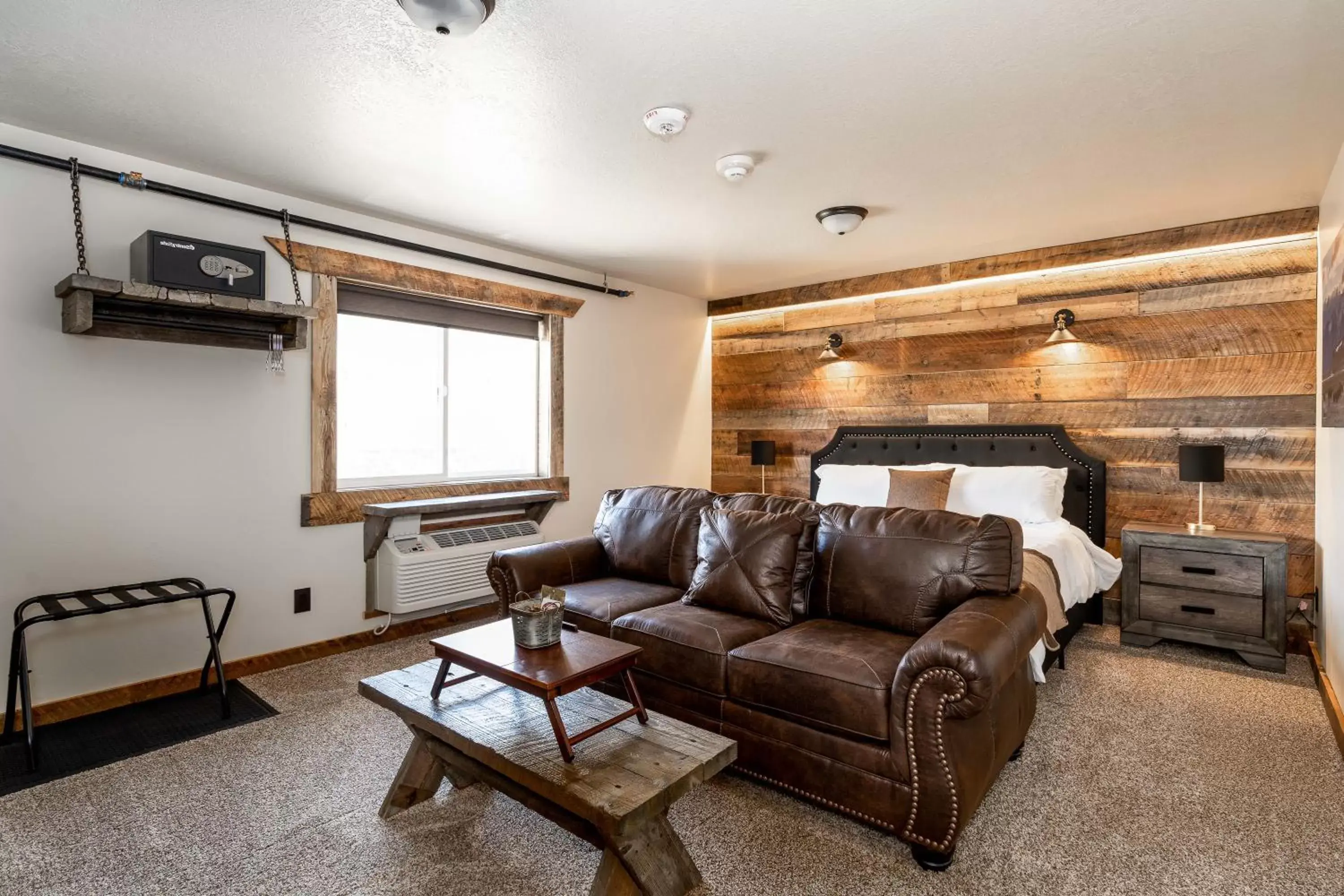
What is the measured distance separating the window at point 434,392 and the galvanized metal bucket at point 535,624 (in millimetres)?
2158

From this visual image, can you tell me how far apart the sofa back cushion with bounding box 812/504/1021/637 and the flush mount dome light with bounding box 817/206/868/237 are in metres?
1.69

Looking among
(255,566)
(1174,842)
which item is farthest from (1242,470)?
(255,566)

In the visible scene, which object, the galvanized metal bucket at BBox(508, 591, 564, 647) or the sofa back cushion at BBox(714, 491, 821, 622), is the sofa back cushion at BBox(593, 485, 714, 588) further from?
the galvanized metal bucket at BBox(508, 591, 564, 647)

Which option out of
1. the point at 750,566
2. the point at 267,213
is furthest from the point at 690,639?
the point at 267,213

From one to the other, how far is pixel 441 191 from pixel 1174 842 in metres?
3.82

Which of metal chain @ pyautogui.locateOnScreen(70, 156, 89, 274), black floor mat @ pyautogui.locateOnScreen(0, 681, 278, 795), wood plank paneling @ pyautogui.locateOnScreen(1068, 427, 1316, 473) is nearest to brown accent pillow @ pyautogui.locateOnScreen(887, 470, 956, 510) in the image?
wood plank paneling @ pyautogui.locateOnScreen(1068, 427, 1316, 473)

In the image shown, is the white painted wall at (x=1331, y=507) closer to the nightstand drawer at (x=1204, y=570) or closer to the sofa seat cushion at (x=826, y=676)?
the nightstand drawer at (x=1204, y=570)

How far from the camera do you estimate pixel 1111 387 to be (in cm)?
427

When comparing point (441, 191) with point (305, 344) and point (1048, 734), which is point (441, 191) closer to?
point (305, 344)

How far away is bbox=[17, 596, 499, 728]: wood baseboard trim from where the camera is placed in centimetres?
281

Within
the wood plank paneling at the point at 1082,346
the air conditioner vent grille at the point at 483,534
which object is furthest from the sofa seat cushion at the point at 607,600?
the wood plank paneling at the point at 1082,346

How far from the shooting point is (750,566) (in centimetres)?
270

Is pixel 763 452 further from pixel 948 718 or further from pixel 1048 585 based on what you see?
pixel 948 718

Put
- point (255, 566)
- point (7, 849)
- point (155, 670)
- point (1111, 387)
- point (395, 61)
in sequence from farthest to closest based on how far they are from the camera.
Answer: point (1111, 387) → point (255, 566) → point (155, 670) → point (395, 61) → point (7, 849)
